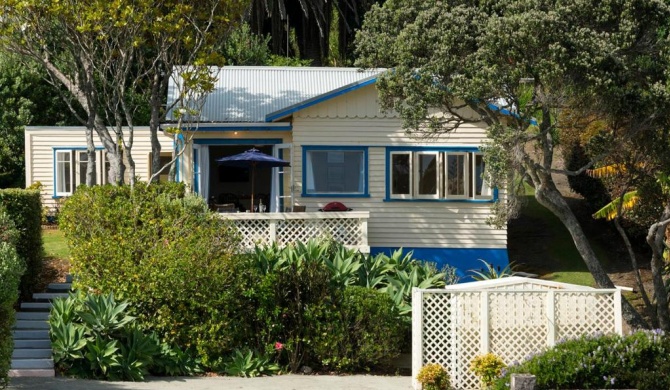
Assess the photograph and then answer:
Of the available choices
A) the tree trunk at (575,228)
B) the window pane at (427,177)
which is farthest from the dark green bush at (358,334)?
the window pane at (427,177)

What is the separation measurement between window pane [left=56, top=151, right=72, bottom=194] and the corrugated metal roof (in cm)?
340

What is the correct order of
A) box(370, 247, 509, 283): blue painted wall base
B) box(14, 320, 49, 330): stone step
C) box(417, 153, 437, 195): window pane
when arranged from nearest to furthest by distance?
box(14, 320, 49, 330): stone step < box(370, 247, 509, 283): blue painted wall base < box(417, 153, 437, 195): window pane

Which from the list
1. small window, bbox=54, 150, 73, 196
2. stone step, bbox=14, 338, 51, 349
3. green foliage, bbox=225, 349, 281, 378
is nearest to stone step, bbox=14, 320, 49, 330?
stone step, bbox=14, 338, 51, 349

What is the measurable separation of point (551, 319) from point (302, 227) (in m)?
7.84

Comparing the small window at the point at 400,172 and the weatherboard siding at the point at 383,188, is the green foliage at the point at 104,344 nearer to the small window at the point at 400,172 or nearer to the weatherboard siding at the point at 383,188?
the weatherboard siding at the point at 383,188

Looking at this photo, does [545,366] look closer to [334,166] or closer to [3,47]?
[334,166]

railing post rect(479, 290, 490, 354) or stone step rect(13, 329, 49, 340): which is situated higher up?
railing post rect(479, 290, 490, 354)

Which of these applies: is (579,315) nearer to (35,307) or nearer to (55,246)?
(35,307)

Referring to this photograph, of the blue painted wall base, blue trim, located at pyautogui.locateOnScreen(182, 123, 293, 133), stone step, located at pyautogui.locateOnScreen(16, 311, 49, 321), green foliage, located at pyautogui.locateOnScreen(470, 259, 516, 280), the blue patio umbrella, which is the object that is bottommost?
stone step, located at pyautogui.locateOnScreen(16, 311, 49, 321)

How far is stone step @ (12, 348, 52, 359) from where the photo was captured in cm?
1755

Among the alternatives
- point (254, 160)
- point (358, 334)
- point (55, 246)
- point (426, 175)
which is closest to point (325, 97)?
point (254, 160)

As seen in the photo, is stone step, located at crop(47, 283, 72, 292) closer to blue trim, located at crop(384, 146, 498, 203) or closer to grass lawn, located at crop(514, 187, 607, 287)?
blue trim, located at crop(384, 146, 498, 203)

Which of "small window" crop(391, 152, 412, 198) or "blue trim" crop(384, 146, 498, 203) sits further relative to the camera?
"small window" crop(391, 152, 412, 198)

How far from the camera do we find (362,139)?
87.0 ft
